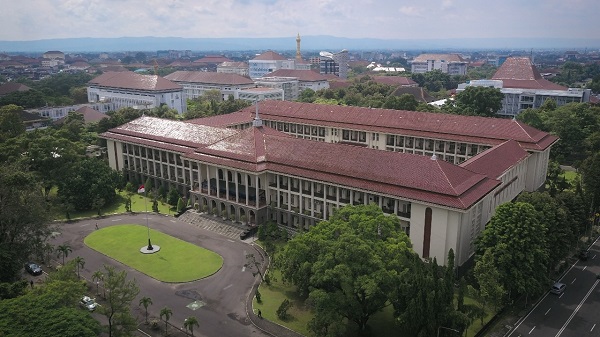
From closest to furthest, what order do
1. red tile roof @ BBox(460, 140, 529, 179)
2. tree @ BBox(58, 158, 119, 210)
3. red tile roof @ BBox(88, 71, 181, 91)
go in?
red tile roof @ BBox(460, 140, 529, 179), tree @ BBox(58, 158, 119, 210), red tile roof @ BBox(88, 71, 181, 91)

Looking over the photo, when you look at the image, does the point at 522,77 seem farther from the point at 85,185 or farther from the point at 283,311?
the point at 283,311

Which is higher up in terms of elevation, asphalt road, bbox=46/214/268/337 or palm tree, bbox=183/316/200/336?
palm tree, bbox=183/316/200/336

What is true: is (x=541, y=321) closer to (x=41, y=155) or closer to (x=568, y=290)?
(x=568, y=290)

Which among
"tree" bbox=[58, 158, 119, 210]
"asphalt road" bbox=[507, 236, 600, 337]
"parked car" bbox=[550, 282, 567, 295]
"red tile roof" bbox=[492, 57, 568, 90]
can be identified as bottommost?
"asphalt road" bbox=[507, 236, 600, 337]

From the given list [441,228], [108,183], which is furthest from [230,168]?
[441,228]

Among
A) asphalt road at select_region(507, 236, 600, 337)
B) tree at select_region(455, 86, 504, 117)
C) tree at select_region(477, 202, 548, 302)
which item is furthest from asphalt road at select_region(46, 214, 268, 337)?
tree at select_region(455, 86, 504, 117)

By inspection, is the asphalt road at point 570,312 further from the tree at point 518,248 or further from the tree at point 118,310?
the tree at point 118,310

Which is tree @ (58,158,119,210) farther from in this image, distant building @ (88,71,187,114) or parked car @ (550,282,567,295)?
distant building @ (88,71,187,114)
